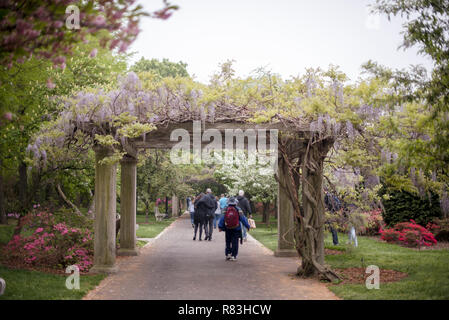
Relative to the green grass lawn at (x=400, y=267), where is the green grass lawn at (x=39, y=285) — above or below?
above

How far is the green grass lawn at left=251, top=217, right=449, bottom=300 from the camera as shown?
6930 millimetres

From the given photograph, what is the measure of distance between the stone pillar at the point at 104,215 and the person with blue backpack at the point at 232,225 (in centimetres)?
284

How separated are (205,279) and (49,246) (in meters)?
3.79

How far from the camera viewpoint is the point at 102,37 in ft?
12.8

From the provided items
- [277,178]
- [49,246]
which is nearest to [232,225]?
[277,178]

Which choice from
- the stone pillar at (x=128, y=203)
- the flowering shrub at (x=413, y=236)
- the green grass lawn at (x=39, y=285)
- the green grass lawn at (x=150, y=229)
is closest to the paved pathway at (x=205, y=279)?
the green grass lawn at (x=39, y=285)

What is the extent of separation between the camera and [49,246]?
9.77m

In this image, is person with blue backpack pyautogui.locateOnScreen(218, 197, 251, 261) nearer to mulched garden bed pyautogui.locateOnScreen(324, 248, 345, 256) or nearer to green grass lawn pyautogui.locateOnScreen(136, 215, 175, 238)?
mulched garden bed pyautogui.locateOnScreen(324, 248, 345, 256)

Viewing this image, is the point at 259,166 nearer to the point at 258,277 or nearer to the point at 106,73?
the point at 106,73

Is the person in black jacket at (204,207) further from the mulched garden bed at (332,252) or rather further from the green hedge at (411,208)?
the green hedge at (411,208)

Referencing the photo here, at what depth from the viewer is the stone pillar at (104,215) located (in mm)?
9367

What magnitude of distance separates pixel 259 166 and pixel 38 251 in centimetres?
1351

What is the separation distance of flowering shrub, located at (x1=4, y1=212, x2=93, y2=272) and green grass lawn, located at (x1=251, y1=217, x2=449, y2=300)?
18.4ft

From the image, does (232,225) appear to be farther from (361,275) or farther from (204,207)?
(204,207)
